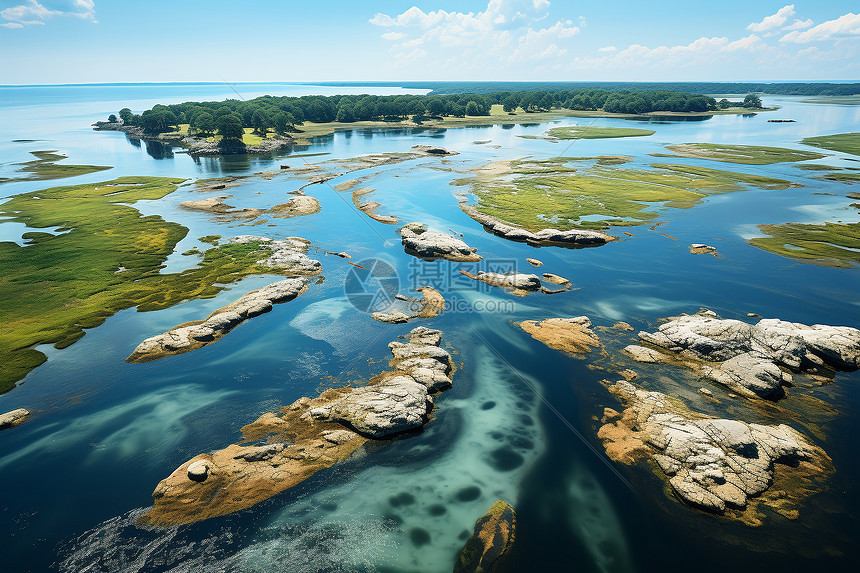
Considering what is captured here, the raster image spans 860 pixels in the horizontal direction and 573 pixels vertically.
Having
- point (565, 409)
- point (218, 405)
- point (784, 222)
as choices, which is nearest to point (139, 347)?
point (218, 405)

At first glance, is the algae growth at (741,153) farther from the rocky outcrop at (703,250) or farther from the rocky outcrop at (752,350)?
the rocky outcrop at (752,350)

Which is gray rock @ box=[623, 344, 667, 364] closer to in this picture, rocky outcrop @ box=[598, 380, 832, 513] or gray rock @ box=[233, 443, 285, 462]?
rocky outcrop @ box=[598, 380, 832, 513]

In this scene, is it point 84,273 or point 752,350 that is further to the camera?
point 84,273

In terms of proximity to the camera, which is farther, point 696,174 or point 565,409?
point 696,174

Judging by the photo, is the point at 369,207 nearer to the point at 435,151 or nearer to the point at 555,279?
the point at 555,279

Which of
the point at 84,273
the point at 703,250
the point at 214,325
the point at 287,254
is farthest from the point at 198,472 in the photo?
the point at 703,250

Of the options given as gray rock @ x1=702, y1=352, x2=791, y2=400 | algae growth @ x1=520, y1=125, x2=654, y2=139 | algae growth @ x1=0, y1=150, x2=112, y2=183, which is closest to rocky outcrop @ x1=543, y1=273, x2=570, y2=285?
gray rock @ x1=702, y1=352, x2=791, y2=400

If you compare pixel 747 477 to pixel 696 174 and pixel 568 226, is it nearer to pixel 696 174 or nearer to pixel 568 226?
pixel 568 226
